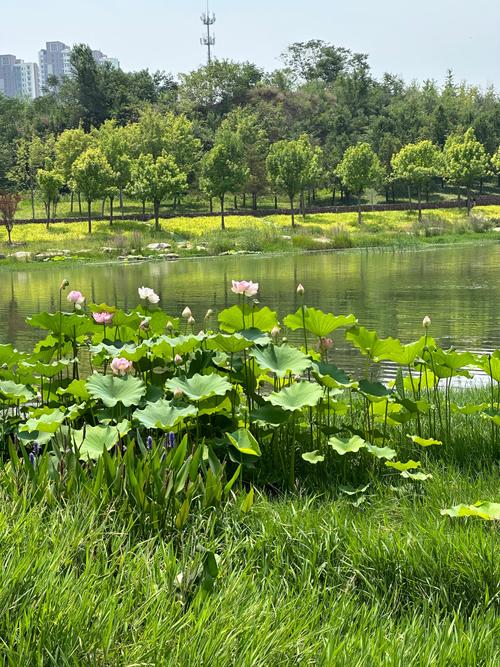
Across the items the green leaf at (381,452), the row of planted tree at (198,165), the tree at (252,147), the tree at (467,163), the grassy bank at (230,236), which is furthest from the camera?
the tree at (252,147)

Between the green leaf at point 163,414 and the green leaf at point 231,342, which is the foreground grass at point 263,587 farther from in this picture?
the green leaf at point 231,342

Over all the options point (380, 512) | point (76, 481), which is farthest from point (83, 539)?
point (380, 512)

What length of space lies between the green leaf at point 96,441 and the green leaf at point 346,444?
1106 millimetres

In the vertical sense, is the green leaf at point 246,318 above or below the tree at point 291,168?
below

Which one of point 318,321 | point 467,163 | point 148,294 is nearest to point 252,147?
point 467,163

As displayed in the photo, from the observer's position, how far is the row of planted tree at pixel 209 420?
3127 millimetres

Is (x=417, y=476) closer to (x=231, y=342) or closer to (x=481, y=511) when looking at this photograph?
(x=481, y=511)

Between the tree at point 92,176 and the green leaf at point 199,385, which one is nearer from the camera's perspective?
the green leaf at point 199,385

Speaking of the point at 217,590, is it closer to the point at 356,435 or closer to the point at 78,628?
the point at 78,628

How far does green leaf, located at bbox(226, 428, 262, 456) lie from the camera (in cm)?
354

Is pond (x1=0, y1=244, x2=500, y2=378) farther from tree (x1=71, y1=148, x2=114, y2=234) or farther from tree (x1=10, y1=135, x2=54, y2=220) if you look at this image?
tree (x1=10, y1=135, x2=54, y2=220)

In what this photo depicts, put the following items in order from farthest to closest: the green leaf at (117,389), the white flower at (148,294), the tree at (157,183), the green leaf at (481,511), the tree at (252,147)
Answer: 1. the tree at (252,147)
2. the tree at (157,183)
3. the white flower at (148,294)
4. the green leaf at (117,389)
5. the green leaf at (481,511)

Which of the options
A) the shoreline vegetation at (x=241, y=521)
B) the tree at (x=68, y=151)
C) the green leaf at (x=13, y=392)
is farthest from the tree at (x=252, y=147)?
the shoreline vegetation at (x=241, y=521)

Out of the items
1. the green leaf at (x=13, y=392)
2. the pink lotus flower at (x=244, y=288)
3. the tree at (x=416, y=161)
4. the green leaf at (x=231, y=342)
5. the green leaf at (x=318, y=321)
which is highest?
the tree at (x=416, y=161)
